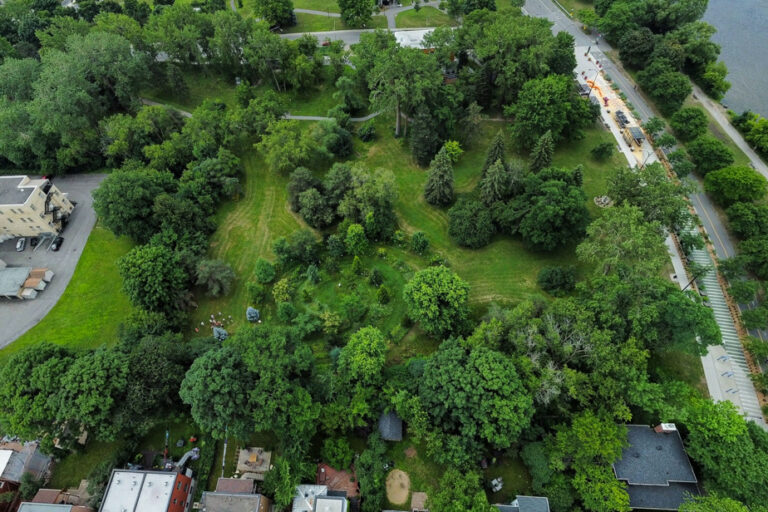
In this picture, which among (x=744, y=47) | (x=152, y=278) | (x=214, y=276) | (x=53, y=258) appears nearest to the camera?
(x=152, y=278)

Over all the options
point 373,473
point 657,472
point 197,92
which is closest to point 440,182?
point 373,473

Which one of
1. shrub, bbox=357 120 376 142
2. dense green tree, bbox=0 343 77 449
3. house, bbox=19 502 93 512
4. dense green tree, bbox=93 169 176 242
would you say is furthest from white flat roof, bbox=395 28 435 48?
house, bbox=19 502 93 512

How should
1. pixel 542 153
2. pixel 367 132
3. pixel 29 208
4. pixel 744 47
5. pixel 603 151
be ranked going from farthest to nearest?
pixel 744 47, pixel 367 132, pixel 603 151, pixel 542 153, pixel 29 208

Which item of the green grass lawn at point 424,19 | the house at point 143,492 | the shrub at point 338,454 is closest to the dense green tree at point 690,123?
the green grass lawn at point 424,19

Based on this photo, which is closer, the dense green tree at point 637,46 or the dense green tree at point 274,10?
the dense green tree at point 637,46

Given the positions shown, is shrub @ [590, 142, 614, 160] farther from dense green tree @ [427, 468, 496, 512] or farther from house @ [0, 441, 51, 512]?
house @ [0, 441, 51, 512]

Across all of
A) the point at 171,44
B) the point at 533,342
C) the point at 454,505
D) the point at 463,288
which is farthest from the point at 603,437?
the point at 171,44

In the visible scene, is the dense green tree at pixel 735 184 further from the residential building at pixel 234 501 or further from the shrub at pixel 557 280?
the residential building at pixel 234 501

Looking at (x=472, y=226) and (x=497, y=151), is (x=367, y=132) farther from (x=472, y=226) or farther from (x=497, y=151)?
(x=472, y=226)
